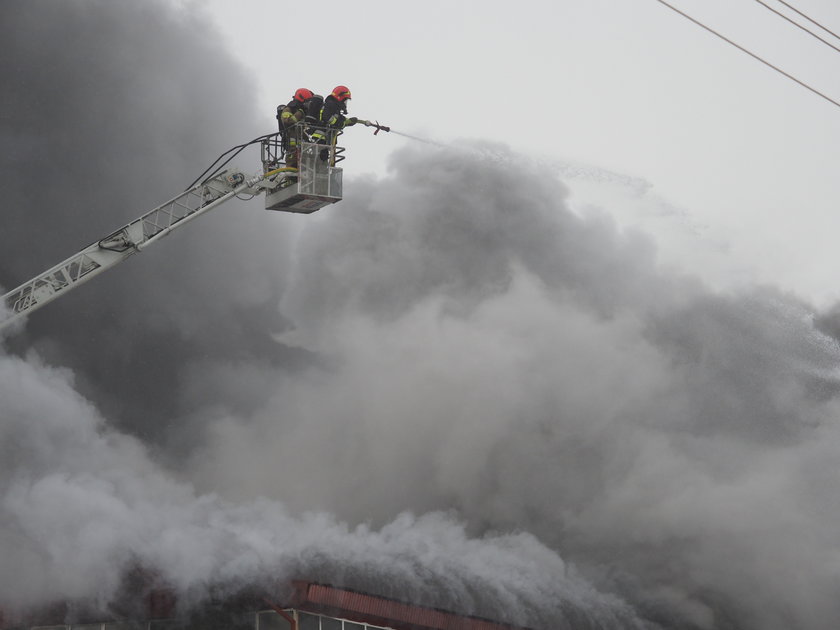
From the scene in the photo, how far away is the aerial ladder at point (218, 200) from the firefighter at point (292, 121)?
4.5 inches

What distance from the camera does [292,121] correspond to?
22516 millimetres

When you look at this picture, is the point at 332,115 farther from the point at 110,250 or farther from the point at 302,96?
the point at 110,250

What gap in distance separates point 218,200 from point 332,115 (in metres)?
3.10

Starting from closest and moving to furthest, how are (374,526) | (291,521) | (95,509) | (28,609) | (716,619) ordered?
(28,609) < (95,509) < (291,521) < (716,619) < (374,526)

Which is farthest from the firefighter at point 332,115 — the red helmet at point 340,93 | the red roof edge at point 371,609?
the red roof edge at point 371,609

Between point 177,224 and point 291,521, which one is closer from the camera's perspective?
point 177,224

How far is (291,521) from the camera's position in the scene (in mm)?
25641

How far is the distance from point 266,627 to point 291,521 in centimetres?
316

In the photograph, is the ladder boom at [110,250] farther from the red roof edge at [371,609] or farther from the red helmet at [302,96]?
the red roof edge at [371,609]

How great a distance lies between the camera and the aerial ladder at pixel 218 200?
2109 centimetres

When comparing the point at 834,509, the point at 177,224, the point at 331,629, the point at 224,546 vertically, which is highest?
the point at 177,224

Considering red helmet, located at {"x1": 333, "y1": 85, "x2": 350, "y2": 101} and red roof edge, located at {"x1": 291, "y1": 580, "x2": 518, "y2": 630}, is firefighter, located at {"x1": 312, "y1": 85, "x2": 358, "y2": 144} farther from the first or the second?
red roof edge, located at {"x1": 291, "y1": 580, "x2": 518, "y2": 630}

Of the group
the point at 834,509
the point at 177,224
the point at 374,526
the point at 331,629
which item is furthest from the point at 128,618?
the point at 834,509

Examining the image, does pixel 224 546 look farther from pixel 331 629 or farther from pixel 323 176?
pixel 323 176
